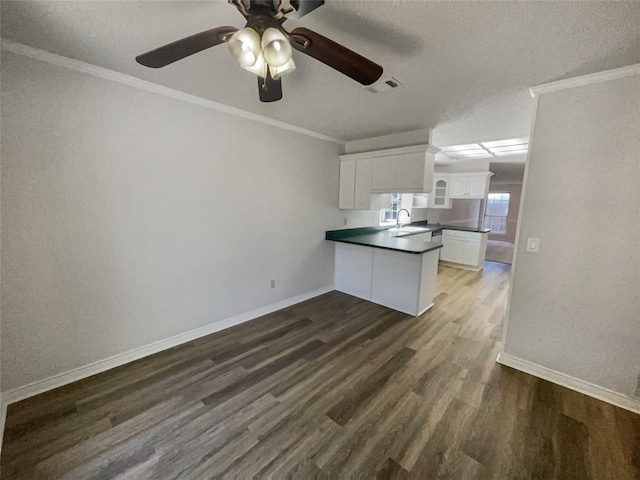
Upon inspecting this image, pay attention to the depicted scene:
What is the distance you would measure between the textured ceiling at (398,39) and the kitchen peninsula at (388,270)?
5.93ft

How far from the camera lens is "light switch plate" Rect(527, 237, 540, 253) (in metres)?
2.19

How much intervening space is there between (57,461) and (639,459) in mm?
3406

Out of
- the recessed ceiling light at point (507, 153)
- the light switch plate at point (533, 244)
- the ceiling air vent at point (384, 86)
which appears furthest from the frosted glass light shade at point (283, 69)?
the recessed ceiling light at point (507, 153)

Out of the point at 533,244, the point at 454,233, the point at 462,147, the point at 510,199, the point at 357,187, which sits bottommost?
the point at 454,233

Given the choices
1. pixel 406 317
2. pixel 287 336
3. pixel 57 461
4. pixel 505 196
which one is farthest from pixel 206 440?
pixel 505 196

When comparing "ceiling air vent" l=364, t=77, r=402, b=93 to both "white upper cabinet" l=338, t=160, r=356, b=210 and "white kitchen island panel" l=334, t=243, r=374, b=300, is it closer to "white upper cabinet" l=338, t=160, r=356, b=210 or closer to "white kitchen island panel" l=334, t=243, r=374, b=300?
"white upper cabinet" l=338, t=160, r=356, b=210

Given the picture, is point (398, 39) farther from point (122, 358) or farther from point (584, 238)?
point (122, 358)

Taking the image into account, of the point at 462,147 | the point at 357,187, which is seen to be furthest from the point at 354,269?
the point at 462,147

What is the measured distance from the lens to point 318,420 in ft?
5.75

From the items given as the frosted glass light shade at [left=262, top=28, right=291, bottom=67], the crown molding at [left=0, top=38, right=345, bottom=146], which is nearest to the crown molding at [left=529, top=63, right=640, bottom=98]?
the frosted glass light shade at [left=262, top=28, right=291, bottom=67]

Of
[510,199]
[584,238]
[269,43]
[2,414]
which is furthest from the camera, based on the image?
[510,199]

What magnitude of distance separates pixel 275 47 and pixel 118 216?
1918 mm

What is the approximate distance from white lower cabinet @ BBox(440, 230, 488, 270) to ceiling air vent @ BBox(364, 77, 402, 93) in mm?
4323

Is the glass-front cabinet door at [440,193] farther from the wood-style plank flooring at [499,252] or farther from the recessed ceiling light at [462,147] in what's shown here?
the wood-style plank flooring at [499,252]
